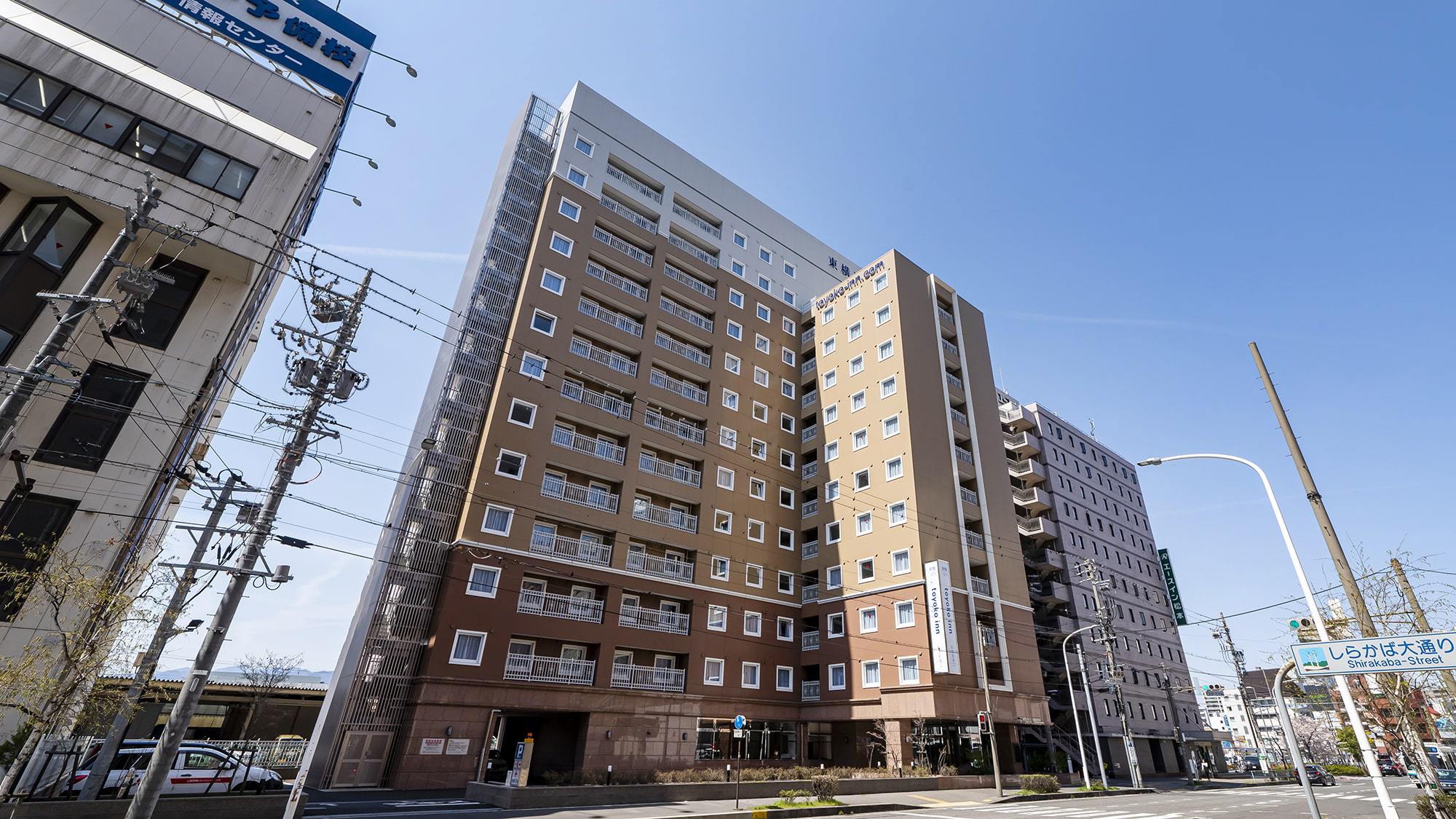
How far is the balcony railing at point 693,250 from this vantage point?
1845 inches

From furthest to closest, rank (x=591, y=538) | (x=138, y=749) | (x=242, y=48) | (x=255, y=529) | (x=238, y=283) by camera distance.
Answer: (x=591, y=538), (x=242, y=48), (x=238, y=283), (x=138, y=749), (x=255, y=529)

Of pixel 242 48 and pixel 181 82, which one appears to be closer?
pixel 181 82

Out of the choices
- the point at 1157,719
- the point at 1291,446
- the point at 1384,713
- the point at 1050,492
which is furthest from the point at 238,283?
the point at 1157,719

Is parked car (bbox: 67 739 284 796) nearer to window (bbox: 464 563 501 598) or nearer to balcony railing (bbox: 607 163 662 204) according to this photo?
window (bbox: 464 563 501 598)

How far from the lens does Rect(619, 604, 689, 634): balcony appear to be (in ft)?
112

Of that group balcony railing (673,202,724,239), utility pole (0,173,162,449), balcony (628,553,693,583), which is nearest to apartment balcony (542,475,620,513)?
balcony (628,553,693,583)

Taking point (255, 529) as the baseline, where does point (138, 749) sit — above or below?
below

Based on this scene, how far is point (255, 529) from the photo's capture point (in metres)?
13.6

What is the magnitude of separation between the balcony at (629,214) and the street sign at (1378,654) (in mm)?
40909

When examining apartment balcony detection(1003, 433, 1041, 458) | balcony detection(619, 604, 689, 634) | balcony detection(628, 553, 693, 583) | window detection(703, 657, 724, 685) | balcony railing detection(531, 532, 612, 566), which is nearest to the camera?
balcony railing detection(531, 532, 612, 566)

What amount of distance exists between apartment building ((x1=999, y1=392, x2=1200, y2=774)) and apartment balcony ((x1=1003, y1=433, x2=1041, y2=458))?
0.33 feet

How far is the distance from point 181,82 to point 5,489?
1598 cm

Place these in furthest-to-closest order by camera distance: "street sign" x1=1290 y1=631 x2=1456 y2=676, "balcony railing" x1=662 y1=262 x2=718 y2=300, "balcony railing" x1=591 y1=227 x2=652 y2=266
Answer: "balcony railing" x1=662 y1=262 x2=718 y2=300, "balcony railing" x1=591 y1=227 x2=652 y2=266, "street sign" x1=1290 y1=631 x2=1456 y2=676

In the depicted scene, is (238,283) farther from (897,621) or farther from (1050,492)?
(1050,492)
